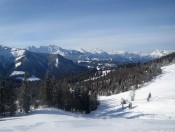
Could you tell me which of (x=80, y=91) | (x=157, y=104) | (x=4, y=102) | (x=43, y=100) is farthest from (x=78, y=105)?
(x=4, y=102)

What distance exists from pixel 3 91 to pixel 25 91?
19.1 feet

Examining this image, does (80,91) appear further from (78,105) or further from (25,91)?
(25,91)

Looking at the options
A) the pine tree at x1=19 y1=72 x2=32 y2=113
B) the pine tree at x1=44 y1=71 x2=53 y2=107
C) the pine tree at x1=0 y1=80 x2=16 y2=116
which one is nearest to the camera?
the pine tree at x1=0 y1=80 x2=16 y2=116

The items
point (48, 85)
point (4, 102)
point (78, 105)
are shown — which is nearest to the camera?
point (4, 102)


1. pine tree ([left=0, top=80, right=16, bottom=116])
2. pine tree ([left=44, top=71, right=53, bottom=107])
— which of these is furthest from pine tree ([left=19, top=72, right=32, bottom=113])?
pine tree ([left=44, top=71, right=53, bottom=107])

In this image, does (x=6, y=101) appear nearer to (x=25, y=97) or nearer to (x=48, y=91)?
(x=25, y=97)

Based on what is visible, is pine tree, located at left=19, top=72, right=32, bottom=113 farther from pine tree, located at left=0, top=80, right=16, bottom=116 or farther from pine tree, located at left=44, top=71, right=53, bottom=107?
pine tree, located at left=44, top=71, right=53, bottom=107

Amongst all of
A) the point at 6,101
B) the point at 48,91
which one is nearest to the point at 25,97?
the point at 6,101

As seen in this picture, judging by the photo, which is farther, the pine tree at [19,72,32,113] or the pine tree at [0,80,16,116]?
the pine tree at [19,72,32,113]

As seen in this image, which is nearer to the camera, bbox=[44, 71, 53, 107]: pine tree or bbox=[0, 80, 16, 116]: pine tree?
bbox=[0, 80, 16, 116]: pine tree

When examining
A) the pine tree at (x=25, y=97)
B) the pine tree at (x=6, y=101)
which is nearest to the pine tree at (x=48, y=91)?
the pine tree at (x=25, y=97)

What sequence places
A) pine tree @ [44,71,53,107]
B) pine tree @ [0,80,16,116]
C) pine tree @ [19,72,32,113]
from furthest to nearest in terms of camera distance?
pine tree @ [44,71,53,107] < pine tree @ [19,72,32,113] < pine tree @ [0,80,16,116]

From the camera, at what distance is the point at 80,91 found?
113 metres

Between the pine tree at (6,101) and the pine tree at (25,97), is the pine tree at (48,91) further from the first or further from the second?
the pine tree at (6,101)
